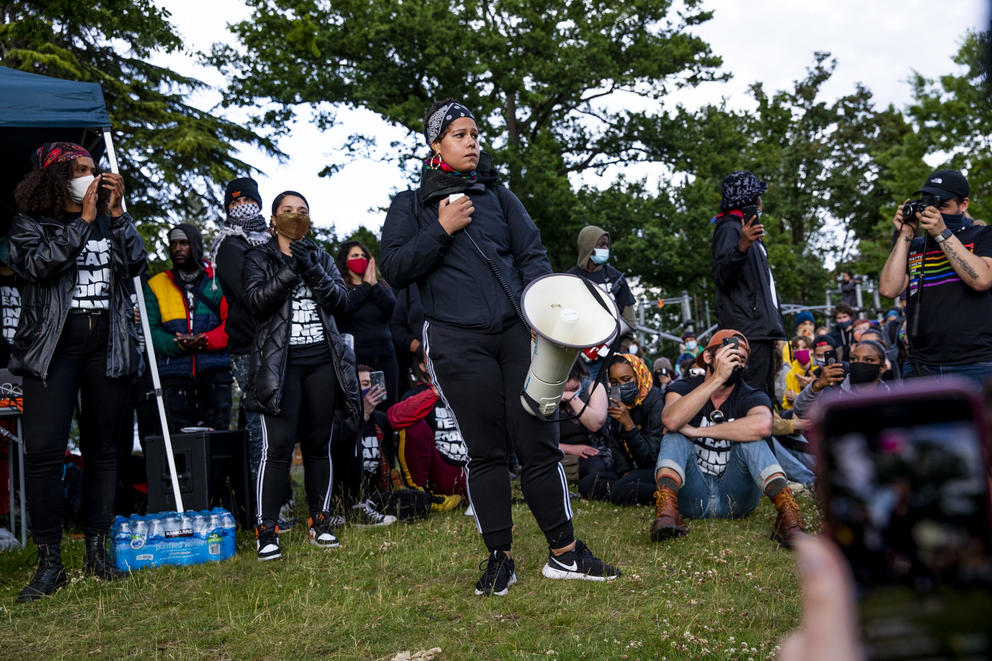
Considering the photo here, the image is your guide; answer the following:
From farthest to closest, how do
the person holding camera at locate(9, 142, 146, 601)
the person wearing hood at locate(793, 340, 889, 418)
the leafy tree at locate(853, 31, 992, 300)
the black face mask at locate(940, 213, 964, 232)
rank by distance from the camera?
1. the leafy tree at locate(853, 31, 992, 300)
2. the person wearing hood at locate(793, 340, 889, 418)
3. the black face mask at locate(940, 213, 964, 232)
4. the person holding camera at locate(9, 142, 146, 601)

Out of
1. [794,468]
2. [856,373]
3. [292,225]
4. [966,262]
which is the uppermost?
[292,225]

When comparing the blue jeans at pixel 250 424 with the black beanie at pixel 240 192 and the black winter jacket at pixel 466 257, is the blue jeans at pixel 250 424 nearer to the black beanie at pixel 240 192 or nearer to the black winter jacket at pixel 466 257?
the black beanie at pixel 240 192

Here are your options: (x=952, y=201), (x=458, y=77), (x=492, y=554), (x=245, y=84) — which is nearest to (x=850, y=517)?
(x=492, y=554)

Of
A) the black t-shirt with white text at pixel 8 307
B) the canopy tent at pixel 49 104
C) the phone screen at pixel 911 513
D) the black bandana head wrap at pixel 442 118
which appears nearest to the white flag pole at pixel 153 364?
the canopy tent at pixel 49 104

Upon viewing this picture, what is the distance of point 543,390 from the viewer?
3.82 m

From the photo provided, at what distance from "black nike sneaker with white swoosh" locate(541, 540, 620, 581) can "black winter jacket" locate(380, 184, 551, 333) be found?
1.17 m

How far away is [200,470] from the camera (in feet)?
18.9

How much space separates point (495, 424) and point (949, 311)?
8.62 ft

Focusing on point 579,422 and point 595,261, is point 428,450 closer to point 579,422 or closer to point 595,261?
point 579,422

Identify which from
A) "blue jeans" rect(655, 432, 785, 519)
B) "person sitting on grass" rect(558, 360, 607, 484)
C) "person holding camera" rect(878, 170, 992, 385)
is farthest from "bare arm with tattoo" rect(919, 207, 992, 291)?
"person sitting on grass" rect(558, 360, 607, 484)

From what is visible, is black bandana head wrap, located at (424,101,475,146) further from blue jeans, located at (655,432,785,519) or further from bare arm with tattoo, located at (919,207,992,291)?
bare arm with tattoo, located at (919,207,992,291)

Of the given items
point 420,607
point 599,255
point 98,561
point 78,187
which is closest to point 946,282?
point 420,607

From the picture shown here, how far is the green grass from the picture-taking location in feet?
11.1

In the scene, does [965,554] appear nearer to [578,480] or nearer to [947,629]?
[947,629]
